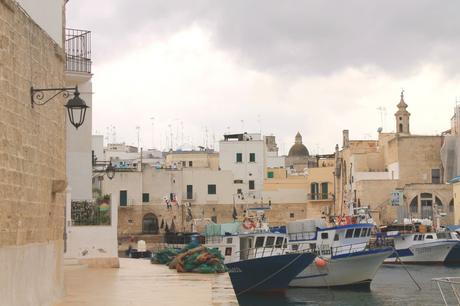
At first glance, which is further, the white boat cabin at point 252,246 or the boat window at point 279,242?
the boat window at point 279,242

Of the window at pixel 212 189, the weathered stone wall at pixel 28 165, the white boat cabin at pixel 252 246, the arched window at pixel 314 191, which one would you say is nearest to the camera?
the weathered stone wall at pixel 28 165

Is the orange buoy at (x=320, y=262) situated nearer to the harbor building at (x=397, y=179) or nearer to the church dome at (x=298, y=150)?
the harbor building at (x=397, y=179)

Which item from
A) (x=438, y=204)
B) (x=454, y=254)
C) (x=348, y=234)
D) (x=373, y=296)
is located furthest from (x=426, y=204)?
(x=373, y=296)

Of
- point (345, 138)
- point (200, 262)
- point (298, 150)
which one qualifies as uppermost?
point (298, 150)

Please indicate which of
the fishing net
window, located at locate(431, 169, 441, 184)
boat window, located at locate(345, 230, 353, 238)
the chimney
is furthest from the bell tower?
the fishing net

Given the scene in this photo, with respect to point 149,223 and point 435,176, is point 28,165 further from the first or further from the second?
point 435,176

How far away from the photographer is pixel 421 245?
4725cm

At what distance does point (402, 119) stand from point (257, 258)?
42585 mm

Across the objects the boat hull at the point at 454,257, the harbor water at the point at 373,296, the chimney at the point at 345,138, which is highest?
the chimney at the point at 345,138

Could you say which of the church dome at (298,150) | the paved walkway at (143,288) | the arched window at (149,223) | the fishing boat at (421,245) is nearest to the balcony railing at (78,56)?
the paved walkway at (143,288)

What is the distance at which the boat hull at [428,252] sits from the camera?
153 feet

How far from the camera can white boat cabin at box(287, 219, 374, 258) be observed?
3341 cm

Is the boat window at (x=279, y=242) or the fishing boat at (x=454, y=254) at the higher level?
the boat window at (x=279, y=242)

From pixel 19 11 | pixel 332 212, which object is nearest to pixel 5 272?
pixel 19 11
